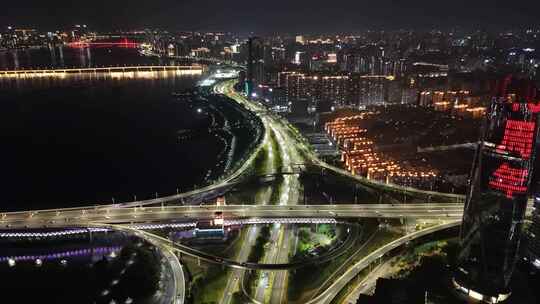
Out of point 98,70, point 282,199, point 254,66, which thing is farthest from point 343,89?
point 98,70

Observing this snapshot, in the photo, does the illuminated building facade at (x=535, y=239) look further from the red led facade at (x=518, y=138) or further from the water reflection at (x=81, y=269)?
the water reflection at (x=81, y=269)

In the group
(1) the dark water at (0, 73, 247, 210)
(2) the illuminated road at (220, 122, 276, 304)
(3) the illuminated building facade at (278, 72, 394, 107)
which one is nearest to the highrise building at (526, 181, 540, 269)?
(2) the illuminated road at (220, 122, 276, 304)

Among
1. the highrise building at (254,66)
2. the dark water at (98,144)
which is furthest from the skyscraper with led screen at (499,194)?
the highrise building at (254,66)

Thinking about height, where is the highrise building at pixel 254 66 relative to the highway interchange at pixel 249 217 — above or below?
above

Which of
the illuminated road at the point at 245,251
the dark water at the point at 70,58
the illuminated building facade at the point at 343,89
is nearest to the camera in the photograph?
the illuminated road at the point at 245,251

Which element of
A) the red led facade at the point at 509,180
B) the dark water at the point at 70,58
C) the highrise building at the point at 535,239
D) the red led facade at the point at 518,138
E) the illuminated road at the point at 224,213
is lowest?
the illuminated road at the point at 224,213

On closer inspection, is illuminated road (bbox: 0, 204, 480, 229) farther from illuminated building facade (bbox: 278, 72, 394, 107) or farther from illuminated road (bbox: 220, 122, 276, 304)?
illuminated building facade (bbox: 278, 72, 394, 107)

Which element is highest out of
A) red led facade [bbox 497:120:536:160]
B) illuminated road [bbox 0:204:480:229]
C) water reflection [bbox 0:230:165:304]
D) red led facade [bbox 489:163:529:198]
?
red led facade [bbox 497:120:536:160]
